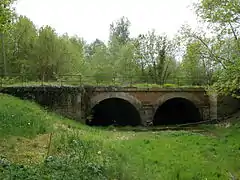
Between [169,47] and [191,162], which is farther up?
[169,47]

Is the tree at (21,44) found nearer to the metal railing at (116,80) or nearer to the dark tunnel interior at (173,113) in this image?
the metal railing at (116,80)

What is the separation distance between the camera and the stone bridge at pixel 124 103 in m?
21.1

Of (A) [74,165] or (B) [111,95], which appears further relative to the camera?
(B) [111,95]

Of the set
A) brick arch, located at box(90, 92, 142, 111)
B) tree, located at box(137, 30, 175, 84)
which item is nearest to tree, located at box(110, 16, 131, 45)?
tree, located at box(137, 30, 175, 84)

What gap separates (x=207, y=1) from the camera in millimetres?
15039

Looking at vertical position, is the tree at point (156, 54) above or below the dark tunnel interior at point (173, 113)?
above

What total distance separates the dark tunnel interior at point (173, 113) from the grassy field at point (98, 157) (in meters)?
14.4

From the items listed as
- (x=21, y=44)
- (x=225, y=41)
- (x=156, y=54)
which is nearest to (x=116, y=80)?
(x=156, y=54)

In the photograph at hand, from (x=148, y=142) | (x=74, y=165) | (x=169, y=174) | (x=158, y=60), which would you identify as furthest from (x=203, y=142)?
(x=158, y=60)

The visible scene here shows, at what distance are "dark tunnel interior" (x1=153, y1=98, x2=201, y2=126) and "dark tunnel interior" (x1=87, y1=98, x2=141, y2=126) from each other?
388 cm

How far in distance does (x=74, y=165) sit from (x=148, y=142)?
27.4 feet

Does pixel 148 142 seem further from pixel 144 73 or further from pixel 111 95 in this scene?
pixel 144 73

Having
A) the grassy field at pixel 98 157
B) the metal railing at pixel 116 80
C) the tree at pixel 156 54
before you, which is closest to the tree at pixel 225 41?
the grassy field at pixel 98 157

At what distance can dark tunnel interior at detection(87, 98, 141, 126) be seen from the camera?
28.1 m
